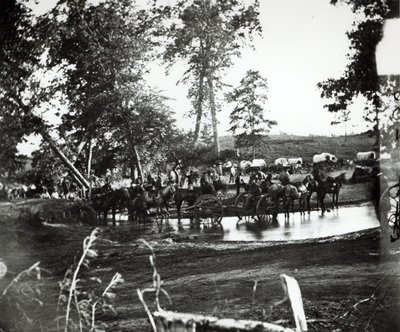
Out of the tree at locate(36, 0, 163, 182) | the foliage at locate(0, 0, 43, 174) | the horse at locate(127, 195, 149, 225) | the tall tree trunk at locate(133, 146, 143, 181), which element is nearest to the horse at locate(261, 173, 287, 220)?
the horse at locate(127, 195, 149, 225)

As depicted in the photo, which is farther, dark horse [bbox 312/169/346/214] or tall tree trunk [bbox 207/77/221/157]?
dark horse [bbox 312/169/346/214]

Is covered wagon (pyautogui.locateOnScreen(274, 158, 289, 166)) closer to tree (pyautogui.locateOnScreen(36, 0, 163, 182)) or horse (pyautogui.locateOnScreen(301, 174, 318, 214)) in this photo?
horse (pyautogui.locateOnScreen(301, 174, 318, 214))

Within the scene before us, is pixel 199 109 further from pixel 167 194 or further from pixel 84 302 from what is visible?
pixel 84 302

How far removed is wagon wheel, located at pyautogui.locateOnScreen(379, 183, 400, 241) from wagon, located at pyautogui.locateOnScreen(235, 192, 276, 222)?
1264 millimetres

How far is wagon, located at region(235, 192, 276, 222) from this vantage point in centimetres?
493

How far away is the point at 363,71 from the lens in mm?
4020

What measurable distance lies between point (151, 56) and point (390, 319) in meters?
2.82

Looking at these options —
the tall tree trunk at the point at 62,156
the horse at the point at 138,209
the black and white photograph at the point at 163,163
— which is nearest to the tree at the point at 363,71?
the black and white photograph at the point at 163,163

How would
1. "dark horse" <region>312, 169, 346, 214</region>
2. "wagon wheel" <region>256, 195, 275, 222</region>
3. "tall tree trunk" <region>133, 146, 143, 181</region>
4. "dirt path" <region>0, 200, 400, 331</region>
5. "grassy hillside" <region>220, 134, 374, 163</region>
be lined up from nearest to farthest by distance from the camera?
"dirt path" <region>0, 200, 400, 331</region>, "tall tree trunk" <region>133, 146, 143, 181</region>, "grassy hillside" <region>220, 134, 374, 163</region>, "dark horse" <region>312, 169, 346, 214</region>, "wagon wheel" <region>256, 195, 275, 222</region>

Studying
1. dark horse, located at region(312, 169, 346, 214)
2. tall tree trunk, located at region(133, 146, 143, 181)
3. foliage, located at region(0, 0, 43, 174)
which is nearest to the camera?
tall tree trunk, located at region(133, 146, 143, 181)

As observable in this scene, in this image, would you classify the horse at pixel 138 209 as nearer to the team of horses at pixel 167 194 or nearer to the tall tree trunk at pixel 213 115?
the team of horses at pixel 167 194

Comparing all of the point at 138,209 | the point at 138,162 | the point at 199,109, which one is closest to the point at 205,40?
the point at 199,109

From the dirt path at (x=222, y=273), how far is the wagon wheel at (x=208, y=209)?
34cm

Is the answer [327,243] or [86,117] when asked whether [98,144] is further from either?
[327,243]
